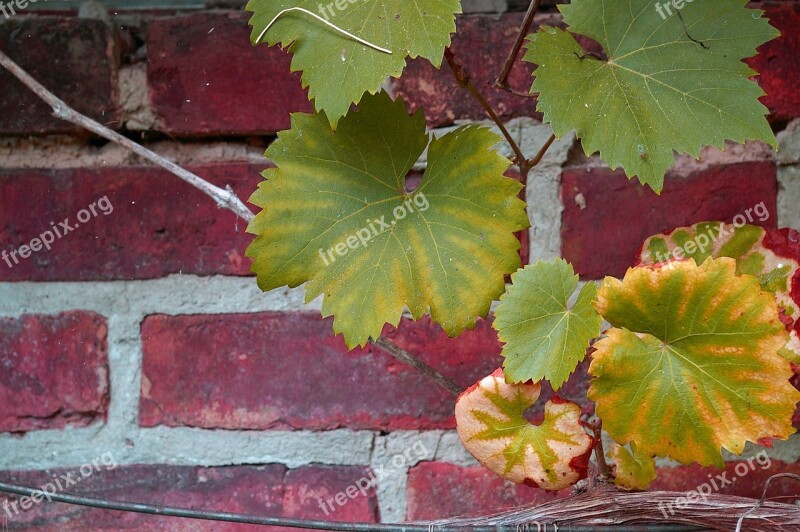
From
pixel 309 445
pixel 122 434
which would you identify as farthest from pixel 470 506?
pixel 122 434

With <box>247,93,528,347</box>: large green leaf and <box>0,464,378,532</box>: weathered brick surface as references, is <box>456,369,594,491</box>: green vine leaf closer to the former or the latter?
<box>247,93,528,347</box>: large green leaf

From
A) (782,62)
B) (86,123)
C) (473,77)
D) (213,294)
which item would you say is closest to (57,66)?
(86,123)

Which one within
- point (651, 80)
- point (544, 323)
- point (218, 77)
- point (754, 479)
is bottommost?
point (754, 479)

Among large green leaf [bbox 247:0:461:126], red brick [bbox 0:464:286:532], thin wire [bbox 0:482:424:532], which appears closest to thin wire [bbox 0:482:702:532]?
thin wire [bbox 0:482:424:532]

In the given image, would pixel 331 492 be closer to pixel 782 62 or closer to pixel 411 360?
pixel 411 360

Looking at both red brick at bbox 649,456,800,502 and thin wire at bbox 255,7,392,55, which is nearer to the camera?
thin wire at bbox 255,7,392,55

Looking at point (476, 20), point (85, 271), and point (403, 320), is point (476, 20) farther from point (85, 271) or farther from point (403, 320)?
point (85, 271)
